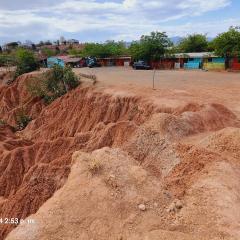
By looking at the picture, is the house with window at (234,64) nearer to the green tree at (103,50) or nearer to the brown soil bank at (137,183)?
the green tree at (103,50)

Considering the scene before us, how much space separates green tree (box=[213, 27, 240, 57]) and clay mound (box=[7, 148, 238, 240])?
32.6 meters

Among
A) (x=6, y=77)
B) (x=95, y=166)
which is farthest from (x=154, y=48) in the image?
(x=95, y=166)

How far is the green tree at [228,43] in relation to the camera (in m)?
39.9

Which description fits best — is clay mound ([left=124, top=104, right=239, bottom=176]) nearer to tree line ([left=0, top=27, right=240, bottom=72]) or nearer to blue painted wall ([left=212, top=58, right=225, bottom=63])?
tree line ([left=0, top=27, right=240, bottom=72])

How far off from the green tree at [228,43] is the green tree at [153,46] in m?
8.59

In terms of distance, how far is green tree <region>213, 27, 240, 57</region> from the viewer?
131 ft

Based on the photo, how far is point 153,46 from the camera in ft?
158

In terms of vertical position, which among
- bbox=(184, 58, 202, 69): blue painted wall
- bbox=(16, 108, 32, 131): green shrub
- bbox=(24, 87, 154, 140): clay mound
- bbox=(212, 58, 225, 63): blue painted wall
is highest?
bbox=(212, 58, 225, 63): blue painted wall

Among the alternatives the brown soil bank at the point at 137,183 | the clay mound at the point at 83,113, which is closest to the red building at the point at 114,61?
the clay mound at the point at 83,113

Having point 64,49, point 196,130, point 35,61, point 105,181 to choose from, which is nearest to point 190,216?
point 105,181

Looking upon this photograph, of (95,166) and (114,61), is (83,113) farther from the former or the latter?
(114,61)

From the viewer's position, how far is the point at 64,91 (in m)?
30.7

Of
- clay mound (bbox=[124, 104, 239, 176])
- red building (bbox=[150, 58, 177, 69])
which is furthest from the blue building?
clay mound (bbox=[124, 104, 239, 176])

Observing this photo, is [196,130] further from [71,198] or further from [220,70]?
[220,70]
